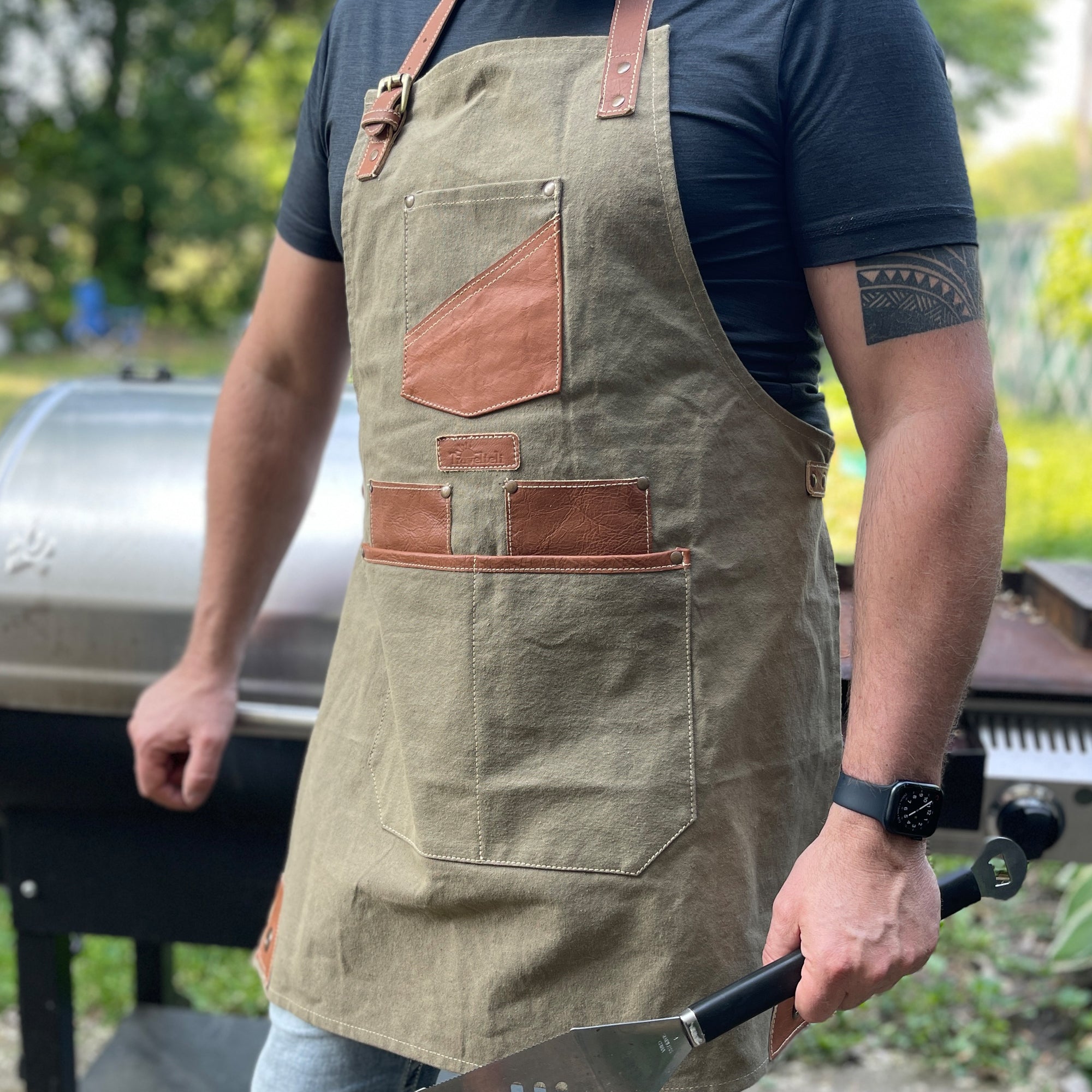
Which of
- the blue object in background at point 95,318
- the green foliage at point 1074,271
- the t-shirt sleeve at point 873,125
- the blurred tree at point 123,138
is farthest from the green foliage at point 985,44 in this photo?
the t-shirt sleeve at point 873,125

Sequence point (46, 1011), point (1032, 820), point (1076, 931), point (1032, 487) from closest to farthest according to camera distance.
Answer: point (1032, 820), point (46, 1011), point (1076, 931), point (1032, 487)

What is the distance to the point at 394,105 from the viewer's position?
45.4 inches

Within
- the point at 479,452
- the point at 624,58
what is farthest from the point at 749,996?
the point at 624,58

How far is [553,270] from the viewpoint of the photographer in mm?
1053

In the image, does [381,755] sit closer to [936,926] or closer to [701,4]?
[936,926]

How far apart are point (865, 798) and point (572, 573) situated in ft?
1.05

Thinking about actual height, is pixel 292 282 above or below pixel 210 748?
above

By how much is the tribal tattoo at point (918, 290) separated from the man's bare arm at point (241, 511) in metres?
0.67

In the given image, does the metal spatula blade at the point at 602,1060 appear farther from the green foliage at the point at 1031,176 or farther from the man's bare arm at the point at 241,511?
the green foliage at the point at 1031,176

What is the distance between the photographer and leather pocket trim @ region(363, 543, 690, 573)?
1055mm

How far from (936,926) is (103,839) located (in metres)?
1.23

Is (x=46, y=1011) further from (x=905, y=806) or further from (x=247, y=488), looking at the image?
(x=905, y=806)

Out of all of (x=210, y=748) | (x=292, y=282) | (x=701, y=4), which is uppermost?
(x=701, y=4)

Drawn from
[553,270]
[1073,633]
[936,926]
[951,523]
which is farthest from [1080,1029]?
[553,270]
